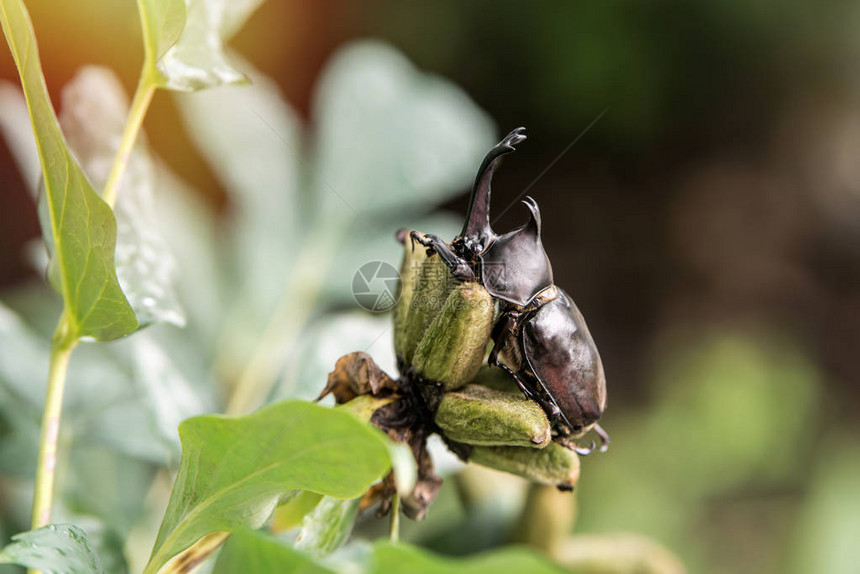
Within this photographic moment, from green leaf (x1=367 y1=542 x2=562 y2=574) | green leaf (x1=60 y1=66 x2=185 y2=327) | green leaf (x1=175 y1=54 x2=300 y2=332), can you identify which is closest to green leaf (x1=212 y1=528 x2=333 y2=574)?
green leaf (x1=367 y1=542 x2=562 y2=574)

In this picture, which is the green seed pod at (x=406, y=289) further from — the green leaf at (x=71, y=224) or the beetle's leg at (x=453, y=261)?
the green leaf at (x=71, y=224)

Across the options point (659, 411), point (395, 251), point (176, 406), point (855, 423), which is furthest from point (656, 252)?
point (176, 406)

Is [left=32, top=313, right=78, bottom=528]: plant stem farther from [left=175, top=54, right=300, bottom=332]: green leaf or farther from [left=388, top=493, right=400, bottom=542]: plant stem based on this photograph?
[left=175, top=54, right=300, bottom=332]: green leaf

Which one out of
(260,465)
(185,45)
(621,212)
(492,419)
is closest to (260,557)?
(260,465)

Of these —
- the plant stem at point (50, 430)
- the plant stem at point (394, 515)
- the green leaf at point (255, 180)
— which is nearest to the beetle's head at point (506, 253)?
the plant stem at point (394, 515)

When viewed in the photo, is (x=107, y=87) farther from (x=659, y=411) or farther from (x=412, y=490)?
(x=659, y=411)

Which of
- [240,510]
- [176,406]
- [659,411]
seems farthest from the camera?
[659,411]

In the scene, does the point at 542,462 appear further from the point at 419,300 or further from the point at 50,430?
the point at 50,430
